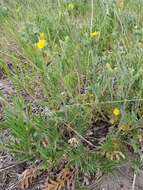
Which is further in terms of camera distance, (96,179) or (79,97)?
(79,97)

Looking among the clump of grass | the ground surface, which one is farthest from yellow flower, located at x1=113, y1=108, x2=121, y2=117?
the ground surface

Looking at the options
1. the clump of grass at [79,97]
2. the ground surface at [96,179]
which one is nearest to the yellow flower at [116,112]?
the clump of grass at [79,97]

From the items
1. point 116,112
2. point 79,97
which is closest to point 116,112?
point 116,112

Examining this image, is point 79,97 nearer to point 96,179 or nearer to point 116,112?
point 116,112

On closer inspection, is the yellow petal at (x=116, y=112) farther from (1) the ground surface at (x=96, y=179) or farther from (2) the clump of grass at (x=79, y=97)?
(1) the ground surface at (x=96, y=179)

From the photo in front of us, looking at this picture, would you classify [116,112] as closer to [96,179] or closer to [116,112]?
[116,112]

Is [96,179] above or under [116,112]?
under

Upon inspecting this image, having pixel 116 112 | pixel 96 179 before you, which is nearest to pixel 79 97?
pixel 116 112

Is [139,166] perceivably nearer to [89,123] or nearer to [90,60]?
[89,123]

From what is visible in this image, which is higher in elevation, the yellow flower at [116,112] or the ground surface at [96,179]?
the yellow flower at [116,112]

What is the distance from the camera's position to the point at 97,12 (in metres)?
1.98

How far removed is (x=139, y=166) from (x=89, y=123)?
26 centimetres

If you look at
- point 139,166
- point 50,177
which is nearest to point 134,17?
point 139,166

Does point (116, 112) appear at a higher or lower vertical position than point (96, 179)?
higher
